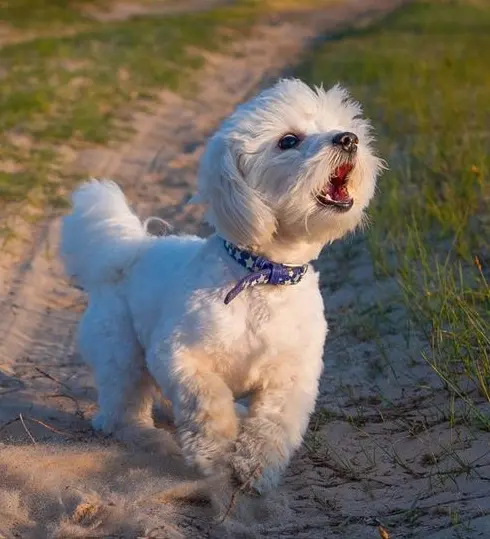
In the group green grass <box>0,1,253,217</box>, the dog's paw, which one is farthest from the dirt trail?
green grass <box>0,1,253,217</box>

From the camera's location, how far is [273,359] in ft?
15.3

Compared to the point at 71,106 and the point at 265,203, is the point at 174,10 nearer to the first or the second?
the point at 71,106

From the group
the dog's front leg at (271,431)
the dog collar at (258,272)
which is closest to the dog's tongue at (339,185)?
the dog collar at (258,272)

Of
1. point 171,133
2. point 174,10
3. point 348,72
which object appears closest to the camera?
point 171,133

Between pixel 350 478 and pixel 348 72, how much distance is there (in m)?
13.1

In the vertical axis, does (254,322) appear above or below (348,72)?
above

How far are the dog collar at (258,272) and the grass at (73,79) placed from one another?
453 centimetres

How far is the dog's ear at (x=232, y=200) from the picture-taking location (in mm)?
4500

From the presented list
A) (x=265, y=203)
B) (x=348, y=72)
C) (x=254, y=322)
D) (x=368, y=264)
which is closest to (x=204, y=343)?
(x=254, y=322)

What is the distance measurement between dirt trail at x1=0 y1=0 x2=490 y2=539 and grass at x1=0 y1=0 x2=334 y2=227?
186 cm

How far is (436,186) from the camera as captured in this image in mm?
9039

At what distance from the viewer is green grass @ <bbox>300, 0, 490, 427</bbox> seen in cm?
551

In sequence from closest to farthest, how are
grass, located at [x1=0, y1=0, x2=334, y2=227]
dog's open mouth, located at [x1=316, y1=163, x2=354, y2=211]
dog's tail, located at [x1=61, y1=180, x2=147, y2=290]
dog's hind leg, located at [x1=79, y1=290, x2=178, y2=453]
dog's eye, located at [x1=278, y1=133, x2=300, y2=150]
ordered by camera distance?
1. dog's open mouth, located at [x1=316, y1=163, x2=354, y2=211]
2. dog's eye, located at [x1=278, y1=133, x2=300, y2=150]
3. dog's hind leg, located at [x1=79, y1=290, x2=178, y2=453]
4. dog's tail, located at [x1=61, y1=180, x2=147, y2=290]
5. grass, located at [x1=0, y1=0, x2=334, y2=227]

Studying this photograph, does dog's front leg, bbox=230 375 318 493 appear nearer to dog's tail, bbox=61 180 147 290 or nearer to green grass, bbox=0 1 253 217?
dog's tail, bbox=61 180 147 290
